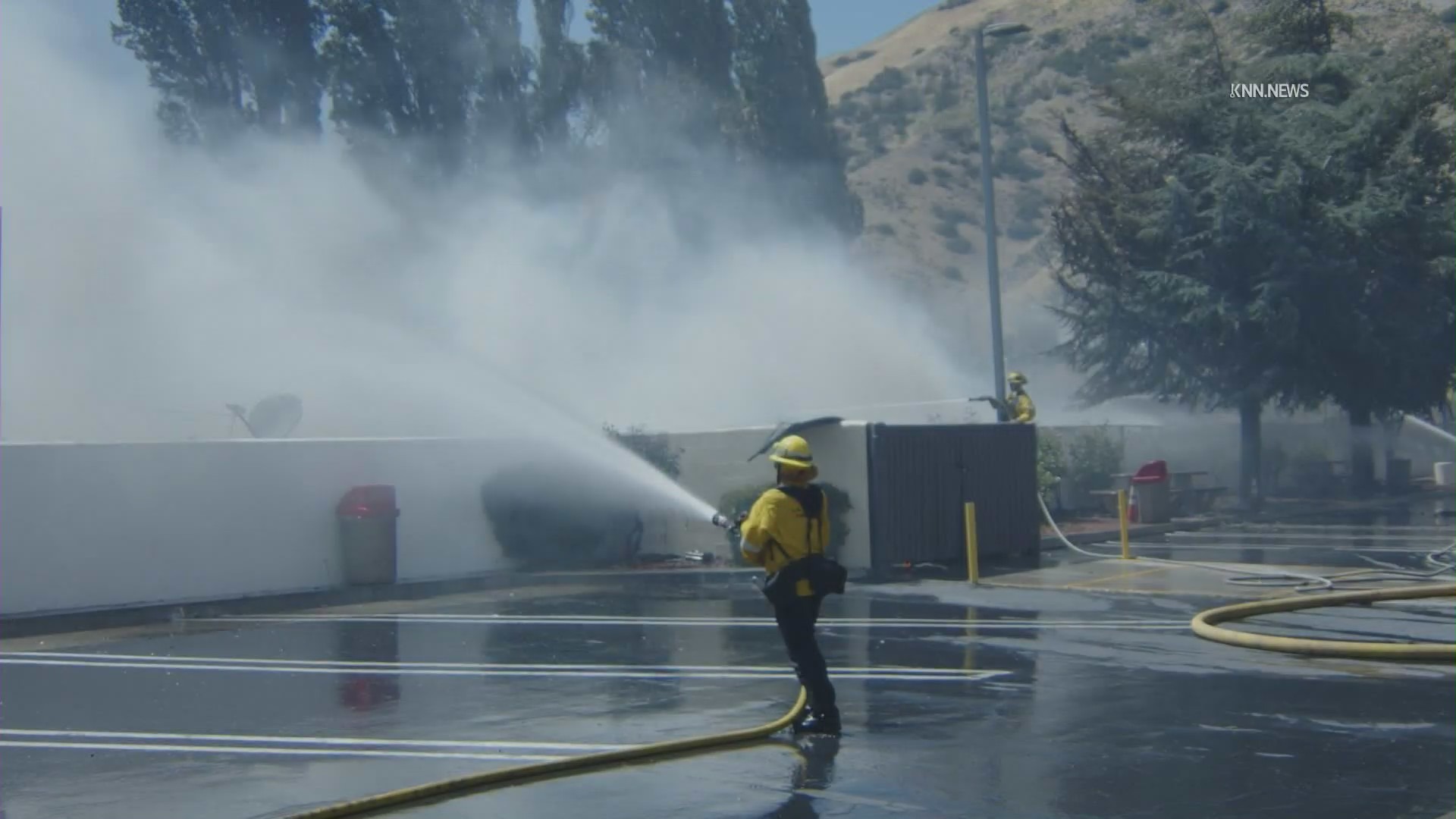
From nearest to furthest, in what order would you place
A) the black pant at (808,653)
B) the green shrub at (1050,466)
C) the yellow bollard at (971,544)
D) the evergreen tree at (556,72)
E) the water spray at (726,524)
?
the black pant at (808,653), the water spray at (726,524), the yellow bollard at (971,544), the green shrub at (1050,466), the evergreen tree at (556,72)

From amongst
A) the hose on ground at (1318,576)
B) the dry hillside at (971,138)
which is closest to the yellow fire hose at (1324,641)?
the hose on ground at (1318,576)

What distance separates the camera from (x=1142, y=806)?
689cm

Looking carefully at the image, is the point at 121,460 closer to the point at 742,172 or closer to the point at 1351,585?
the point at 1351,585

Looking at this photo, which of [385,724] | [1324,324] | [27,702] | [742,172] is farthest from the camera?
[742,172]

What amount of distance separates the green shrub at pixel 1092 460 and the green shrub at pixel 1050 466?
0.70 m

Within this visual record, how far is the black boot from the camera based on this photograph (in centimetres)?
844

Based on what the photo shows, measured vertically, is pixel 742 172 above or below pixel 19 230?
above

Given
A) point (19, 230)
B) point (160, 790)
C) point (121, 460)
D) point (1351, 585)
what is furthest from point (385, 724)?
point (19, 230)

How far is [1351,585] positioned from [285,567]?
37.2ft

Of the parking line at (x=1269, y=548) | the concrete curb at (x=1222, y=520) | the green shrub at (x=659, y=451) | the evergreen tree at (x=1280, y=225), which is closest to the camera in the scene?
the green shrub at (x=659, y=451)

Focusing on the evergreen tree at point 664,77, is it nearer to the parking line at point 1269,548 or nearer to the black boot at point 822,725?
the parking line at point 1269,548

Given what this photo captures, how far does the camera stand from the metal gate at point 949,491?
1769cm

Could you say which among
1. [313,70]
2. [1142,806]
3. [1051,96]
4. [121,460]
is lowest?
[1142,806]

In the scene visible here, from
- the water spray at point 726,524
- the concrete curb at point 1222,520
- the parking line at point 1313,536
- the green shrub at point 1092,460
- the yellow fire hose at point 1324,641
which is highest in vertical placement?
the green shrub at point 1092,460
